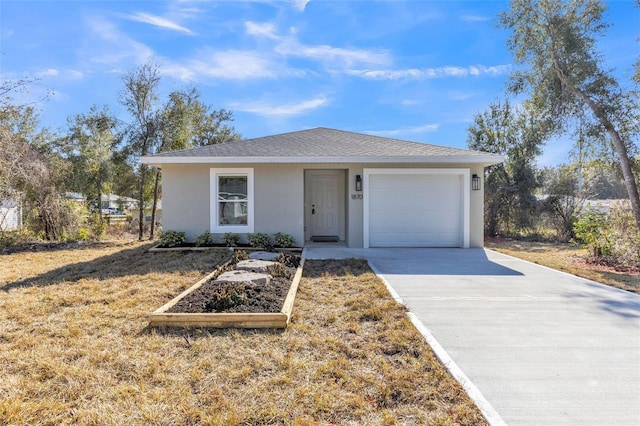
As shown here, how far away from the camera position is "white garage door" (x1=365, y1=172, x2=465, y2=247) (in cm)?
970

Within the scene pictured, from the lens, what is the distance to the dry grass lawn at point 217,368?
2.29 m

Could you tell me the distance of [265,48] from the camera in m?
12.7

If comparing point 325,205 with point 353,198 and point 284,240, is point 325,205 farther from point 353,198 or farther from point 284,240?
point 284,240

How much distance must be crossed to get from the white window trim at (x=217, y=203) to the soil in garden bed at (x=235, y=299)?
4606 millimetres

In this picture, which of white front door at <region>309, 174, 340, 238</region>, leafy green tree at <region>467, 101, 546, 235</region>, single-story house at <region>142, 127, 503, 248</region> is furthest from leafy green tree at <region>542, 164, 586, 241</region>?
white front door at <region>309, 174, 340, 238</region>

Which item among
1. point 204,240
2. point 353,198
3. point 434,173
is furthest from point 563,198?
point 204,240

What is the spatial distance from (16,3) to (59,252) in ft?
21.0

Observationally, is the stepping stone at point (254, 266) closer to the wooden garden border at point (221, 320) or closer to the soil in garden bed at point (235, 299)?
the soil in garden bed at point (235, 299)

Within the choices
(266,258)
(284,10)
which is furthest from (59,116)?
(266,258)

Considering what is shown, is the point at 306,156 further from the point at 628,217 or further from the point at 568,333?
the point at 628,217

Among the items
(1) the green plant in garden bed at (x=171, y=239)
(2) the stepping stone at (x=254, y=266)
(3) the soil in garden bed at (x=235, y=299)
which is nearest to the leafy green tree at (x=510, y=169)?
(2) the stepping stone at (x=254, y=266)

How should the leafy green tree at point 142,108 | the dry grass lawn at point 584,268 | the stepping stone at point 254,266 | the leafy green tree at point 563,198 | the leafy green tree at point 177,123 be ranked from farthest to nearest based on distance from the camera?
A: the leafy green tree at point 563,198
the leafy green tree at point 177,123
the leafy green tree at point 142,108
the dry grass lawn at point 584,268
the stepping stone at point 254,266

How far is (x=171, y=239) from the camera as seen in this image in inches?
368

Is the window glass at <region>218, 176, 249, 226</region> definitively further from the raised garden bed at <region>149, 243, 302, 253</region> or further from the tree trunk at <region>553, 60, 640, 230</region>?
the tree trunk at <region>553, 60, 640, 230</region>
